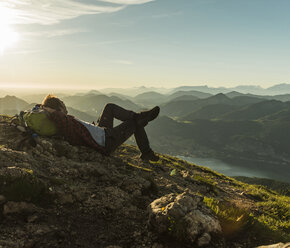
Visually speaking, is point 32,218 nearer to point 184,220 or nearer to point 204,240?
point 184,220

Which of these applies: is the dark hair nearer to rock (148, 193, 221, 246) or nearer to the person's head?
the person's head

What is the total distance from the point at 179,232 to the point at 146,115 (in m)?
5.99

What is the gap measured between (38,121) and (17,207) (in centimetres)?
446

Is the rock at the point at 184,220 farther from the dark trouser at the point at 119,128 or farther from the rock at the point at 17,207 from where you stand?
the dark trouser at the point at 119,128

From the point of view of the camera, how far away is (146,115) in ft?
31.6

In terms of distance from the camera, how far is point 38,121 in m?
8.28

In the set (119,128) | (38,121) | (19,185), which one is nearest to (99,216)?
(19,185)

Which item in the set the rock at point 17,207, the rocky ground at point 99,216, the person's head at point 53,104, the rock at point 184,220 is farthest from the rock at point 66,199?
the person's head at point 53,104

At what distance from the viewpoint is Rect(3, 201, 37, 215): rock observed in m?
4.41

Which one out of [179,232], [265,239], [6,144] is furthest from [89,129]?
[265,239]

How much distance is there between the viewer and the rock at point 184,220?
14.0 ft

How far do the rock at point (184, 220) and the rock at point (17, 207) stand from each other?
272 centimetres

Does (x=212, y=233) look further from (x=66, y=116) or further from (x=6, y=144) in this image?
(x=6, y=144)

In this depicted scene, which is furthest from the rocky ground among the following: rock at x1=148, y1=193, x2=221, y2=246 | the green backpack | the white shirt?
the white shirt
